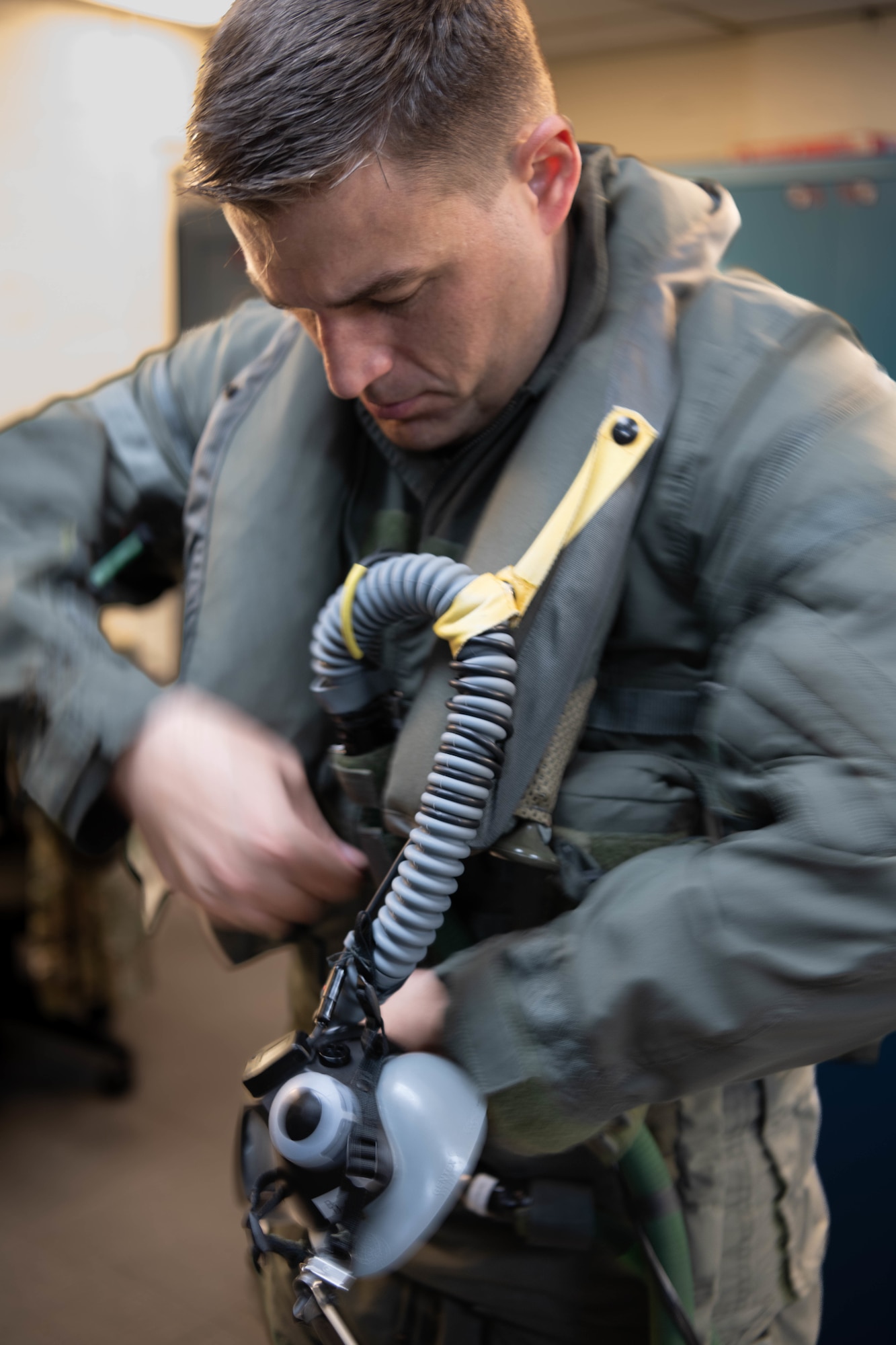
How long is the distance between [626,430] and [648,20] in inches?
102

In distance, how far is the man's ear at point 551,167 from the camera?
75 centimetres

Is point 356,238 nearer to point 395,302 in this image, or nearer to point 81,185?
point 395,302

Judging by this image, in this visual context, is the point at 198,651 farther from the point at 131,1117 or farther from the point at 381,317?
the point at 131,1117

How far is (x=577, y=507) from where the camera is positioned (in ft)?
2.32

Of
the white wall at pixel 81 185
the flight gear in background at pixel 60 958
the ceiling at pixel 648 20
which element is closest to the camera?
the flight gear in background at pixel 60 958

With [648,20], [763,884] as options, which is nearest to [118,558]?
[763,884]

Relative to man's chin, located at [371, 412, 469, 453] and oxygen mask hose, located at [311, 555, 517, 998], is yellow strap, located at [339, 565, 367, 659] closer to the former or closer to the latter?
oxygen mask hose, located at [311, 555, 517, 998]

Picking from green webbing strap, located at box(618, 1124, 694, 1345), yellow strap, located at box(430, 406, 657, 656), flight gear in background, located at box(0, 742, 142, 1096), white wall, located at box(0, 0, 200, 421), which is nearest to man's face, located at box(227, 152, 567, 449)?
yellow strap, located at box(430, 406, 657, 656)

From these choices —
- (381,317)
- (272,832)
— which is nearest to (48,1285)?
(272,832)

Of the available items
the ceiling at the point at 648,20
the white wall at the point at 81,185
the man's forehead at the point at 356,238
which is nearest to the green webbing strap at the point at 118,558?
the man's forehead at the point at 356,238

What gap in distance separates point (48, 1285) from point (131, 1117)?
18.1 inches

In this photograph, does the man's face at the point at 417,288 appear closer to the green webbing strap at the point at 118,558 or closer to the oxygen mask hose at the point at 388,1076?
the oxygen mask hose at the point at 388,1076

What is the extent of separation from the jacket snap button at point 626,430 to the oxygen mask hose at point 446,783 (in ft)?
0.41

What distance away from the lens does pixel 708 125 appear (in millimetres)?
3086
